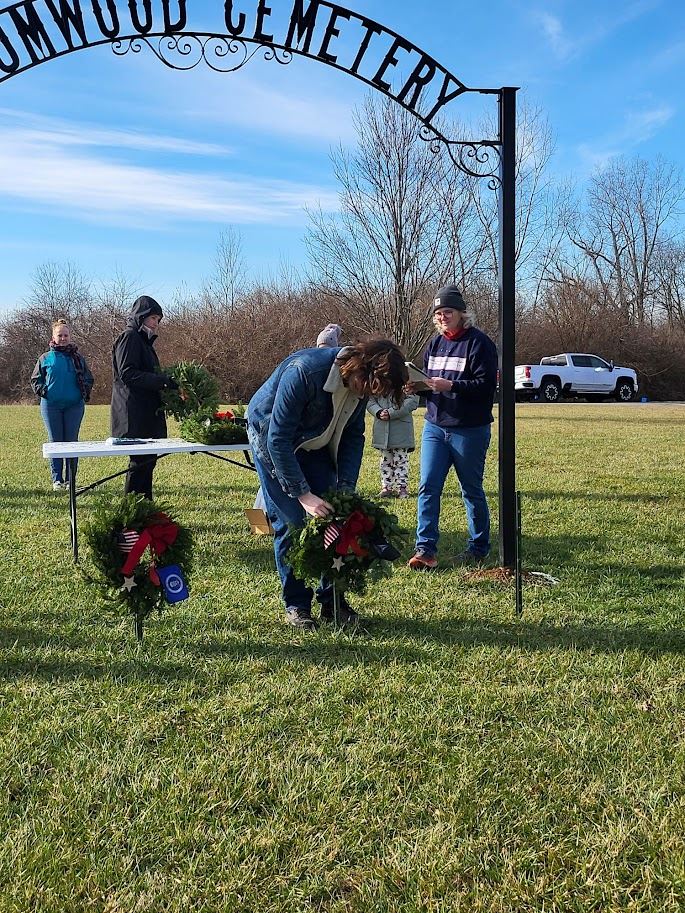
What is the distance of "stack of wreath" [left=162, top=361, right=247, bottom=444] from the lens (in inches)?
234

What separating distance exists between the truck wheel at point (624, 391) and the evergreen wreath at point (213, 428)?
2814 centimetres

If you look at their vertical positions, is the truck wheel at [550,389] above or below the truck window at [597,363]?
below

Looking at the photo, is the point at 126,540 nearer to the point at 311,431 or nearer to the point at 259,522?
the point at 311,431

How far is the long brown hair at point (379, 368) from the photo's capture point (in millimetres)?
3410

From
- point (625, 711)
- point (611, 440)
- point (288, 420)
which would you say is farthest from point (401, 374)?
point (611, 440)

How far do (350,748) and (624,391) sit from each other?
31.2 m

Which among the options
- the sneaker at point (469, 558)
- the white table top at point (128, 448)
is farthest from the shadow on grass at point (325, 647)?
the white table top at point (128, 448)

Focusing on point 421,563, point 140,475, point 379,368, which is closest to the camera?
point 379,368

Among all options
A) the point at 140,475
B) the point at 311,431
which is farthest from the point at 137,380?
the point at 311,431

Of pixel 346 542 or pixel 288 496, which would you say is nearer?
pixel 346 542

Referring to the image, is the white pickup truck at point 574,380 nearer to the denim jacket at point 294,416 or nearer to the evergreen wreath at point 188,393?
the evergreen wreath at point 188,393

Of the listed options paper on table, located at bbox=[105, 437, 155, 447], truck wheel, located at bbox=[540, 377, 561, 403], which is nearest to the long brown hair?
paper on table, located at bbox=[105, 437, 155, 447]

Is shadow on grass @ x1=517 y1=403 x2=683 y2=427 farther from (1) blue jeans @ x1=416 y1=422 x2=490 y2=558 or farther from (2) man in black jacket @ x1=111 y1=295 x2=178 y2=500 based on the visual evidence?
(2) man in black jacket @ x1=111 y1=295 x2=178 y2=500

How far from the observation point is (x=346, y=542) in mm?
3809
